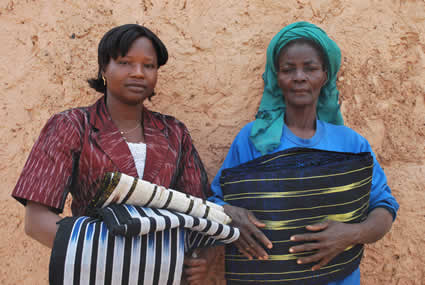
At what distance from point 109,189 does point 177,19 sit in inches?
51.3

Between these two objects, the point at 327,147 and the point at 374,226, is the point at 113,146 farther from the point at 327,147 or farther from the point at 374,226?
the point at 374,226

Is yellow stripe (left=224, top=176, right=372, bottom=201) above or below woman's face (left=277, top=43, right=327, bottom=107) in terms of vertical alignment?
below

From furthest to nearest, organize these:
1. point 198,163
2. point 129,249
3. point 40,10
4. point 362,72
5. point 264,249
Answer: point 362,72, point 40,10, point 198,163, point 264,249, point 129,249

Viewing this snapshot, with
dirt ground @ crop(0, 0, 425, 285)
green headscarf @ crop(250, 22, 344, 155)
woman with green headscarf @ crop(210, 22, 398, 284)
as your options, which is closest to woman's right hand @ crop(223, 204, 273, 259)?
woman with green headscarf @ crop(210, 22, 398, 284)

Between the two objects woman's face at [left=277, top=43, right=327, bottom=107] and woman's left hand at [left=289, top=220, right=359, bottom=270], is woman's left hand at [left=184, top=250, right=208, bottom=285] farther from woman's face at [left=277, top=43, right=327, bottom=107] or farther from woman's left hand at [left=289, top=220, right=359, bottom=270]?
woman's face at [left=277, top=43, right=327, bottom=107]

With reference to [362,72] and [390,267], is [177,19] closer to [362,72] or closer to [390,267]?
[362,72]

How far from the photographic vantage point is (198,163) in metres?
1.90

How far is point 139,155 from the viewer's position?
5.49 ft

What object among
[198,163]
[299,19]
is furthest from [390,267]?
[299,19]

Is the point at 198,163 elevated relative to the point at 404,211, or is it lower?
elevated

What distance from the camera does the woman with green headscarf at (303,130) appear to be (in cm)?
170

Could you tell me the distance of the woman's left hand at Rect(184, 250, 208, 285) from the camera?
1.64m

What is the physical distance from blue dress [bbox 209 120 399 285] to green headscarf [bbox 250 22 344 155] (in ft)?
0.18

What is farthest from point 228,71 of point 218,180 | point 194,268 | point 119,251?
point 119,251
